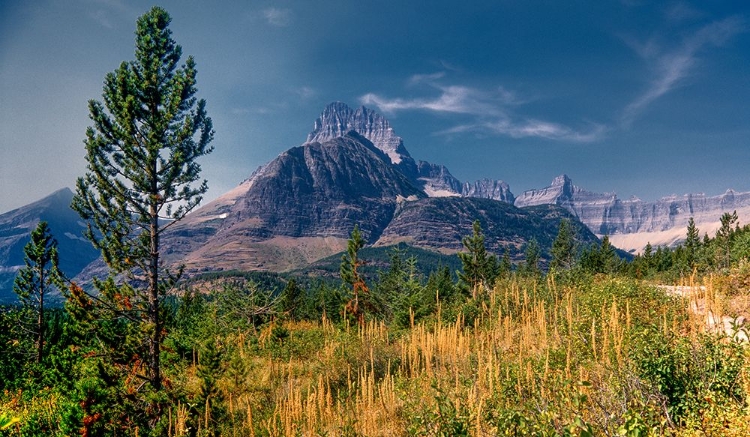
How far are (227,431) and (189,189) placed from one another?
7811 millimetres

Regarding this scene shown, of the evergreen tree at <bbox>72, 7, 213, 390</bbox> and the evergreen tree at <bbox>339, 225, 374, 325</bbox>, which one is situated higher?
the evergreen tree at <bbox>72, 7, 213, 390</bbox>

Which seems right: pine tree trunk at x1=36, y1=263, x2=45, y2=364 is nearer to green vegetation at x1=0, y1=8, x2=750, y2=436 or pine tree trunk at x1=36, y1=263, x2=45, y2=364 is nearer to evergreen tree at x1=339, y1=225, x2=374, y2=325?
green vegetation at x1=0, y1=8, x2=750, y2=436

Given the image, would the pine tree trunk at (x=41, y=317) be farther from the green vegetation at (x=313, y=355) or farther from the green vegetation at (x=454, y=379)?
the green vegetation at (x=313, y=355)

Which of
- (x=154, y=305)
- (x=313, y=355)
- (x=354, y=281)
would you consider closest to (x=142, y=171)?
(x=154, y=305)

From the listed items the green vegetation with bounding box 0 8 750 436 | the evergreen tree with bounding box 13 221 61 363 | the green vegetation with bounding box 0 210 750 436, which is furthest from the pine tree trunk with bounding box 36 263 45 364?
the green vegetation with bounding box 0 8 750 436

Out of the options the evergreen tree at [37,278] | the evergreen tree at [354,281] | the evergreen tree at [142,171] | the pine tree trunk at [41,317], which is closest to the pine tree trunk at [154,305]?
the evergreen tree at [142,171]

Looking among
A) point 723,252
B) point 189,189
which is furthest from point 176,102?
point 723,252

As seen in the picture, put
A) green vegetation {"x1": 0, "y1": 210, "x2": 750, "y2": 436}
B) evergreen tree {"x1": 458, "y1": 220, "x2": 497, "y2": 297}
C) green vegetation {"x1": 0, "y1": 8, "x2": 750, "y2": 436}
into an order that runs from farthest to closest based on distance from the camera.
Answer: evergreen tree {"x1": 458, "y1": 220, "x2": 497, "y2": 297} < green vegetation {"x1": 0, "y1": 8, "x2": 750, "y2": 436} < green vegetation {"x1": 0, "y1": 210, "x2": 750, "y2": 436}

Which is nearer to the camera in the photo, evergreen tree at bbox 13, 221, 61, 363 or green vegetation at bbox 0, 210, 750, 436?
green vegetation at bbox 0, 210, 750, 436

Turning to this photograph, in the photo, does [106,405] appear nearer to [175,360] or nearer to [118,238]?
[175,360]

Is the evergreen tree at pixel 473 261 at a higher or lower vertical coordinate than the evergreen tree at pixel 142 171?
lower

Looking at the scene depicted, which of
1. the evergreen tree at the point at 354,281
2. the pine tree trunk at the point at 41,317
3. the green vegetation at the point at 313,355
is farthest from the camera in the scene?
the evergreen tree at the point at 354,281

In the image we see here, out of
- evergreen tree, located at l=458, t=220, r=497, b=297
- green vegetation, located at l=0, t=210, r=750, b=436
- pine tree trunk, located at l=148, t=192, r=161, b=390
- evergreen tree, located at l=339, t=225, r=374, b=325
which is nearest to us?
green vegetation, located at l=0, t=210, r=750, b=436

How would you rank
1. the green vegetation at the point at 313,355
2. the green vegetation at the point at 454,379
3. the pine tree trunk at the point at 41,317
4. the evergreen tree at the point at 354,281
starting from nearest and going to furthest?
the green vegetation at the point at 454,379
the green vegetation at the point at 313,355
the pine tree trunk at the point at 41,317
the evergreen tree at the point at 354,281
